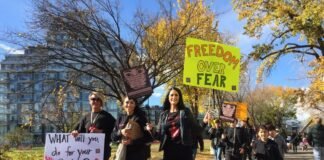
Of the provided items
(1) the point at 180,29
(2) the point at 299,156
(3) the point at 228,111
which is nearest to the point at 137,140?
(3) the point at 228,111

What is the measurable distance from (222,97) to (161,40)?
64.4 ft

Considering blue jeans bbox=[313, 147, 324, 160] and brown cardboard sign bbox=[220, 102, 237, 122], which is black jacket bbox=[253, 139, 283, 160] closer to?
brown cardboard sign bbox=[220, 102, 237, 122]

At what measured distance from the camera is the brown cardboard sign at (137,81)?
327 inches

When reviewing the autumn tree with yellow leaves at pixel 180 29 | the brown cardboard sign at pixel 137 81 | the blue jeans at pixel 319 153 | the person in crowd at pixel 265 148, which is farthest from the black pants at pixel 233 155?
the autumn tree with yellow leaves at pixel 180 29

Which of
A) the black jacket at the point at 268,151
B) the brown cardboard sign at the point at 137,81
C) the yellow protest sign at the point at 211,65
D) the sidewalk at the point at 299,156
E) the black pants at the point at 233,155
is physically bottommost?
the sidewalk at the point at 299,156

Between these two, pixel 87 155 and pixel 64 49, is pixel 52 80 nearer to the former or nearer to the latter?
pixel 64 49

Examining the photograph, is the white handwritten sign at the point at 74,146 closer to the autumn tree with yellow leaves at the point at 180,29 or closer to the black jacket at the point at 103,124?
the black jacket at the point at 103,124

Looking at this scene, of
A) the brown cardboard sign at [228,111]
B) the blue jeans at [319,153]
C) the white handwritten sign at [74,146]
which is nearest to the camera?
the white handwritten sign at [74,146]

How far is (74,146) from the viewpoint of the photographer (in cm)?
775

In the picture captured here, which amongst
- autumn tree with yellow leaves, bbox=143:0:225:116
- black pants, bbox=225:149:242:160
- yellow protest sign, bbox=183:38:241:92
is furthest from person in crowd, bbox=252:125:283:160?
autumn tree with yellow leaves, bbox=143:0:225:116

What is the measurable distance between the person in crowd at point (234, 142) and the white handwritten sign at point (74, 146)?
7325 millimetres

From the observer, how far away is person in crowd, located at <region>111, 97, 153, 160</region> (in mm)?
7414

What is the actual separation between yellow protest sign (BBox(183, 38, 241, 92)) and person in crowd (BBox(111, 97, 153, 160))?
5.99 feet

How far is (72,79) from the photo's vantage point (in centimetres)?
2545
